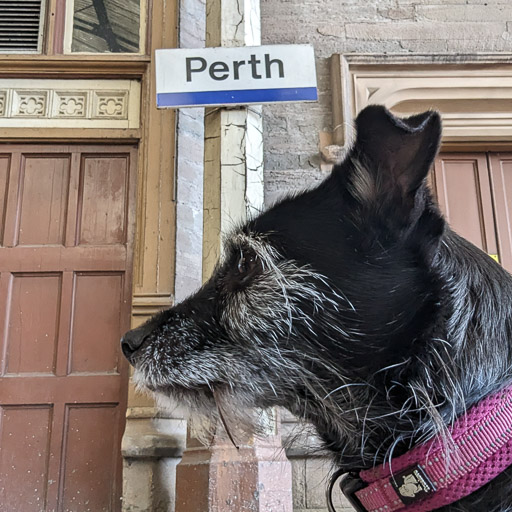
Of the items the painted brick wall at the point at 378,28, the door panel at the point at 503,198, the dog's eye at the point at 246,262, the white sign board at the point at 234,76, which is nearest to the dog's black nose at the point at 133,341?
the dog's eye at the point at 246,262

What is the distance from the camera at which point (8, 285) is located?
11.1 feet

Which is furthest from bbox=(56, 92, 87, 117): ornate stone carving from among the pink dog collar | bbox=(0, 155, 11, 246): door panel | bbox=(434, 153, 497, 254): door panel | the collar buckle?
the pink dog collar

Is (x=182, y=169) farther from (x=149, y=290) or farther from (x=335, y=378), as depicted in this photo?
(x=335, y=378)

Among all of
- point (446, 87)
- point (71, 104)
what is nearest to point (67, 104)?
point (71, 104)

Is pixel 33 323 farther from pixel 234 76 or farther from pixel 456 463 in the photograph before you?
pixel 456 463

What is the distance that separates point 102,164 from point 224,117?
139cm

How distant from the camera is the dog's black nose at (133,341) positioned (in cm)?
143

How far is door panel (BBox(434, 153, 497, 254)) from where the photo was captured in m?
3.52

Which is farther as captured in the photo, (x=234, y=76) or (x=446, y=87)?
(x=446, y=87)

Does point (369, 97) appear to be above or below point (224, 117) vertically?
above

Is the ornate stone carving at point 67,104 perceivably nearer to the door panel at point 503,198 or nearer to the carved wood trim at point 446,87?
the carved wood trim at point 446,87

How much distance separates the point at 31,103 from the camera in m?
3.66

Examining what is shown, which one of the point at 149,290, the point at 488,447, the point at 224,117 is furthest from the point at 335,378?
the point at 149,290

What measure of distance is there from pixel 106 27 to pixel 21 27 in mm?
583
